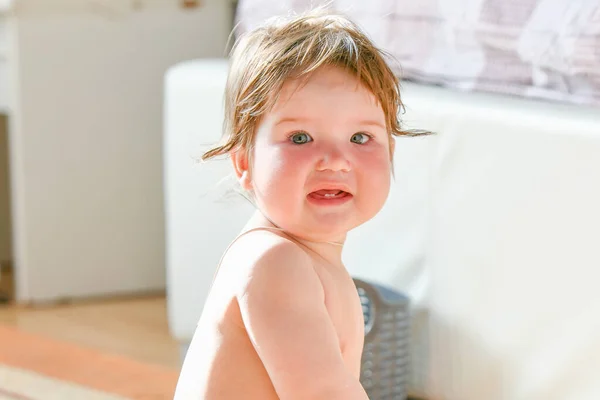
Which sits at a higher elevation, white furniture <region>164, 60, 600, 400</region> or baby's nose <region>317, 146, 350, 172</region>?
baby's nose <region>317, 146, 350, 172</region>

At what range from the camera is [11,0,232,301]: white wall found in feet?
6.07

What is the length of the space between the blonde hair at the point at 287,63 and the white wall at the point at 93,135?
1006mm

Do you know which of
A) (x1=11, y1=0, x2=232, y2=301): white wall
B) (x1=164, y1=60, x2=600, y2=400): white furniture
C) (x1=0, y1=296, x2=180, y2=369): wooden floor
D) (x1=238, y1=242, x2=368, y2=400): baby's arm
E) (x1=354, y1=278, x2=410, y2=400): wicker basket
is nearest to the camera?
(x1=238, y1=242, x2=368, y2=400): baby's arm

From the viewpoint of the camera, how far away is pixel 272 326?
2.64 feet

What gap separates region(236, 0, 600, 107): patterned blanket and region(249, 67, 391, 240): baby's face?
38cm

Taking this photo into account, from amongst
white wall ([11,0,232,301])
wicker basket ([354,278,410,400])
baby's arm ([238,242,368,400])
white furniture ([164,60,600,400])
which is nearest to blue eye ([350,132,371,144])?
baby's arm ([238,242,368,400])

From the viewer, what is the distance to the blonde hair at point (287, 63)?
33.2 inches

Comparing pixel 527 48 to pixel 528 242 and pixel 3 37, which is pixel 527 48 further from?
pixel 3 37

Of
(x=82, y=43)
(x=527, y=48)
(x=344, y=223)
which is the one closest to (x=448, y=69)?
(x=527, y=48)

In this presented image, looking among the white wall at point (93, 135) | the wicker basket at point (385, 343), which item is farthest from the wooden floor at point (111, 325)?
the wicker basket at point (385, 343)

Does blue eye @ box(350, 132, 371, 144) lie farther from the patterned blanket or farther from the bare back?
the patterned blanket

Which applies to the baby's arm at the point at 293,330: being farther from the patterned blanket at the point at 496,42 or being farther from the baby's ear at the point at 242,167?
the patterned blanket at the point at 496,42

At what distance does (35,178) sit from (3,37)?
24 centimetres

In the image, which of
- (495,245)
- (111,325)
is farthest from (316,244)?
(111,325)
